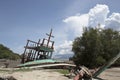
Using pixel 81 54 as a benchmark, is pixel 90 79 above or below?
below

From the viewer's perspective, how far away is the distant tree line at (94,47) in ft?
111

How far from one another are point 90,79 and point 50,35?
104 ft

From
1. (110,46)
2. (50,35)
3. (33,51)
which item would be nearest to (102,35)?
(110,46)

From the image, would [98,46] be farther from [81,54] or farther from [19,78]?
[19,78]

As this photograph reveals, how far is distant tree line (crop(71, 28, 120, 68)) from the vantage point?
111 ft

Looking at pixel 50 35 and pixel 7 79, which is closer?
pixel 7 79

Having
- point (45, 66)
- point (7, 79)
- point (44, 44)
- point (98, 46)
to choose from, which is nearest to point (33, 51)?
point (44, 44)

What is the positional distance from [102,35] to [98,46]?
2638 mm

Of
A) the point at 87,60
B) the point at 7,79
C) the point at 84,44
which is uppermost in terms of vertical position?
the point at 84,44

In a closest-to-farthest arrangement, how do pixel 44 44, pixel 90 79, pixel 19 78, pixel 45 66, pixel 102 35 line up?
1. pixel 90 79
2. pixel 19 78
3. pixel 45 66
4. pixel 44 44
5. pixel 102 35

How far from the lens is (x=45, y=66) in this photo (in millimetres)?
22906

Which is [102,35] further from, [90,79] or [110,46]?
[90,79]

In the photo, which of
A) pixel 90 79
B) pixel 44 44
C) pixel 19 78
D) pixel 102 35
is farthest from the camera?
pixel 102 35

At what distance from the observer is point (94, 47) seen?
3378 cm
